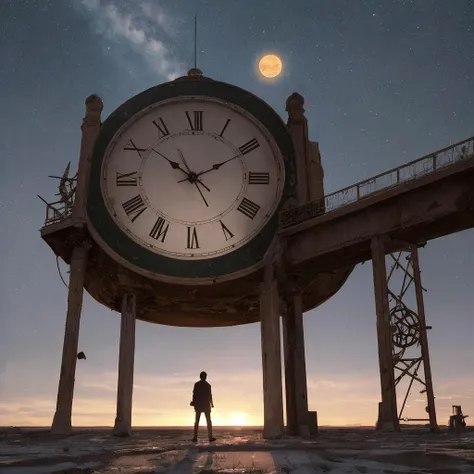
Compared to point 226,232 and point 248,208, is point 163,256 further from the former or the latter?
point 248,208

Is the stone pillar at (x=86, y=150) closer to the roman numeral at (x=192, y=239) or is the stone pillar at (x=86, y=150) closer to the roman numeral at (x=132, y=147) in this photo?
the roman numeral at (x=132, y=147)

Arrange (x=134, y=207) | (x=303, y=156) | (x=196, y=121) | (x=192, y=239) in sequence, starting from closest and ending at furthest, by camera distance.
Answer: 1. (x=192, y=239)
2. (x=134, y=207)
3. (x=303, y=156)
4. (x=196, y=121)

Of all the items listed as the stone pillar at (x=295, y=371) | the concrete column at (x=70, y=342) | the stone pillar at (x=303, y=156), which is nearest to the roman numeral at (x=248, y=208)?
the stone pillar at (x=303, y=156)

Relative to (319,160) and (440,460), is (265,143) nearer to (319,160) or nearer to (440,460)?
(319,160)

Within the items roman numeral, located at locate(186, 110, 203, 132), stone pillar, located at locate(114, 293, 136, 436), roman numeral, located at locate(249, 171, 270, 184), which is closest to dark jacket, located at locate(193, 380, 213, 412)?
stone pillar, located at locate(114, 293, 136, 436)

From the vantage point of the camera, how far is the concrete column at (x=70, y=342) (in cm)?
1977

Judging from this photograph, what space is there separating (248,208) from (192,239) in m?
2.49

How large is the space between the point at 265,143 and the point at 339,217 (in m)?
5.32

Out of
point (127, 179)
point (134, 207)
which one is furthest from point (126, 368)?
point (127, 179)

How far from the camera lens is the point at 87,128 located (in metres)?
23.9

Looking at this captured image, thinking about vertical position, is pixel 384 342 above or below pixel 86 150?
below

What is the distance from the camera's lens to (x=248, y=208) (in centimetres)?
2272

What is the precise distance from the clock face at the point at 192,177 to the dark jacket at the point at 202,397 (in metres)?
6.13

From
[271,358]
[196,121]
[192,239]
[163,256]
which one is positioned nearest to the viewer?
[271,358]
